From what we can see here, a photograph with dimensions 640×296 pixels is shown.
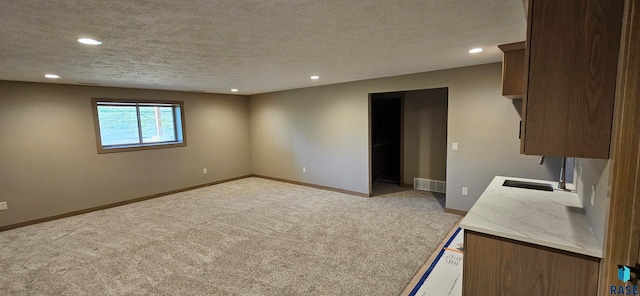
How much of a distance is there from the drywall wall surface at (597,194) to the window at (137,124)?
20.2 ft

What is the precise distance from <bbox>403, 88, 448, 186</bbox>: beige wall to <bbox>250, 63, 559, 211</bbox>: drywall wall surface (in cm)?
117

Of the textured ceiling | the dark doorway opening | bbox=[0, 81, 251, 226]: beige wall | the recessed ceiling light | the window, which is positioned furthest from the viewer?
the dark doorway opening

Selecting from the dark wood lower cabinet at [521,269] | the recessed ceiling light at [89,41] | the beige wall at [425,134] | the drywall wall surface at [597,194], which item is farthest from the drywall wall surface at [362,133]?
the recessed ceiling light at [89,41]

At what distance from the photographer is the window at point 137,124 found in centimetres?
487

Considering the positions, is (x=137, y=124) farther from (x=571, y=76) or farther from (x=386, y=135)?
(x=571, y=76)

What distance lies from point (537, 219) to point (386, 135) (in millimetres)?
5579

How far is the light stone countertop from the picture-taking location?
1.41 m

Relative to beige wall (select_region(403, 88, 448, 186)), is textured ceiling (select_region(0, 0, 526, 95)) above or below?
above

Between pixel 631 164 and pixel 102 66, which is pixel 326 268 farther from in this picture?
pixel 102 66

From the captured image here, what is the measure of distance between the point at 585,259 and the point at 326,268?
6.33 ft

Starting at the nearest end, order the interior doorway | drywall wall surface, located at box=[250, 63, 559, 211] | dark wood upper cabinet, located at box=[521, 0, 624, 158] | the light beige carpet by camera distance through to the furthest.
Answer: dark wood upper cabinet, located at box=[521, 0, 624, 158], the light beige carpet, drywall wall surface, located at box=[250, 63, 559, 211], the interior doorway

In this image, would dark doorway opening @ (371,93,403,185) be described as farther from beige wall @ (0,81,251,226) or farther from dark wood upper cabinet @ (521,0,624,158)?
dark wood upper cabinet @ (521,0,624,158)

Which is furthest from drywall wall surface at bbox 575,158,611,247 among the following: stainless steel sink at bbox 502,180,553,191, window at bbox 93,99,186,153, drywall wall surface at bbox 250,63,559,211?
window at bbox 93,99,186,153

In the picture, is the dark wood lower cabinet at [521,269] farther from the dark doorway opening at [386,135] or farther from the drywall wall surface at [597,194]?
the dark doorway opening at [386,135]
